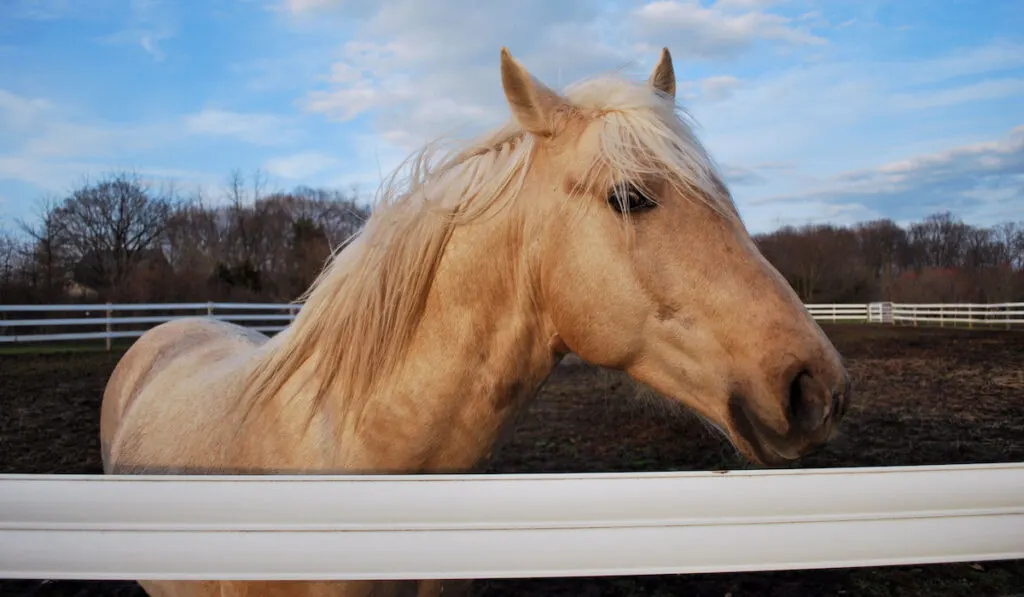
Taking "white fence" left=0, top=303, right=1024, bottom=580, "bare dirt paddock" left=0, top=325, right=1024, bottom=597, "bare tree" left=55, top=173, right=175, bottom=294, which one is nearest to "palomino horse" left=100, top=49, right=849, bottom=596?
"white fence" left=0, top=303, right=1024, bottom=580

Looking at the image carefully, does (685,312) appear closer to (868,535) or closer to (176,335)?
(868,535)

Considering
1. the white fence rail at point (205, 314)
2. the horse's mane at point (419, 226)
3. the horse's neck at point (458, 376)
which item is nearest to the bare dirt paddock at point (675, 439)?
the horse's neck at point (458, 376)

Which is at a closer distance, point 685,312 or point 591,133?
point 685,312

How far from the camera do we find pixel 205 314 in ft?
64.9

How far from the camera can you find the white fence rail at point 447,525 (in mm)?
1164

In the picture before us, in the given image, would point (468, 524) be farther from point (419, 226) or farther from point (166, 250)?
point (166, 250)

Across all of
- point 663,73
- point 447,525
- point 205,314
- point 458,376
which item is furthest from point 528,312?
point 205,314

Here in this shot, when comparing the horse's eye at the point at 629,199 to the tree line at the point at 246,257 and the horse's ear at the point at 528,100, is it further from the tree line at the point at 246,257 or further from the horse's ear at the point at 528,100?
the tree line at the point at 246,257

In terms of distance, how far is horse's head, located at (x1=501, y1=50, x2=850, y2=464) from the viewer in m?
1.45

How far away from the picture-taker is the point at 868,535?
1235 mm

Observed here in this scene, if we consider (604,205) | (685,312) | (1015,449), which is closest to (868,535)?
(685,312)

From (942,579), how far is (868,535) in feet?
11.9

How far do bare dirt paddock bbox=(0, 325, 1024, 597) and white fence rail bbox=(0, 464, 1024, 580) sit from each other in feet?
2.25

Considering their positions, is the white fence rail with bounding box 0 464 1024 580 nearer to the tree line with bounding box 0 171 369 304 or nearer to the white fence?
the white fence
